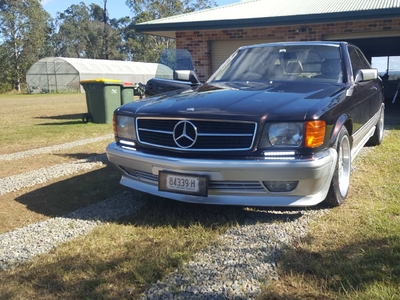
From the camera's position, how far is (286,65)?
16.8 ft

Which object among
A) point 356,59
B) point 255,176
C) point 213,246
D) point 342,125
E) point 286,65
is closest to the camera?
point 213,246

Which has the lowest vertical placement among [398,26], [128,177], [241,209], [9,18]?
[241,209]

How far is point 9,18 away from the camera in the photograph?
1962 inches

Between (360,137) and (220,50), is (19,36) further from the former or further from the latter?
(360,137)

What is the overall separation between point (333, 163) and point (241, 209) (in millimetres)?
980

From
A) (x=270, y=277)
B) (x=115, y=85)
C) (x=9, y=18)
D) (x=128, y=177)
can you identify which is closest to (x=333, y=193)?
(x=270, y=277)

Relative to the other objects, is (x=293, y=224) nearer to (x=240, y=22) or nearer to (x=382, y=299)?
(x=382, y=299)

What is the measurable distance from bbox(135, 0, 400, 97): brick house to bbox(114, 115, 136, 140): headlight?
7.89 meters

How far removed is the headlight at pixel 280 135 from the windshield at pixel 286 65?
4.81ft

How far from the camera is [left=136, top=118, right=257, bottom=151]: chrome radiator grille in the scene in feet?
11.9

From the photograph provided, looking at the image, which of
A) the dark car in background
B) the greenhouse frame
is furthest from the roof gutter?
the greenhouse frame

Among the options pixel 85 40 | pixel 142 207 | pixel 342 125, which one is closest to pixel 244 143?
pixel 342 125

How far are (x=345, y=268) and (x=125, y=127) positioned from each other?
2395 mm

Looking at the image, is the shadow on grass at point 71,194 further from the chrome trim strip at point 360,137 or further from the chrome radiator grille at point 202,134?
the chrome trim strip at point 360,137
